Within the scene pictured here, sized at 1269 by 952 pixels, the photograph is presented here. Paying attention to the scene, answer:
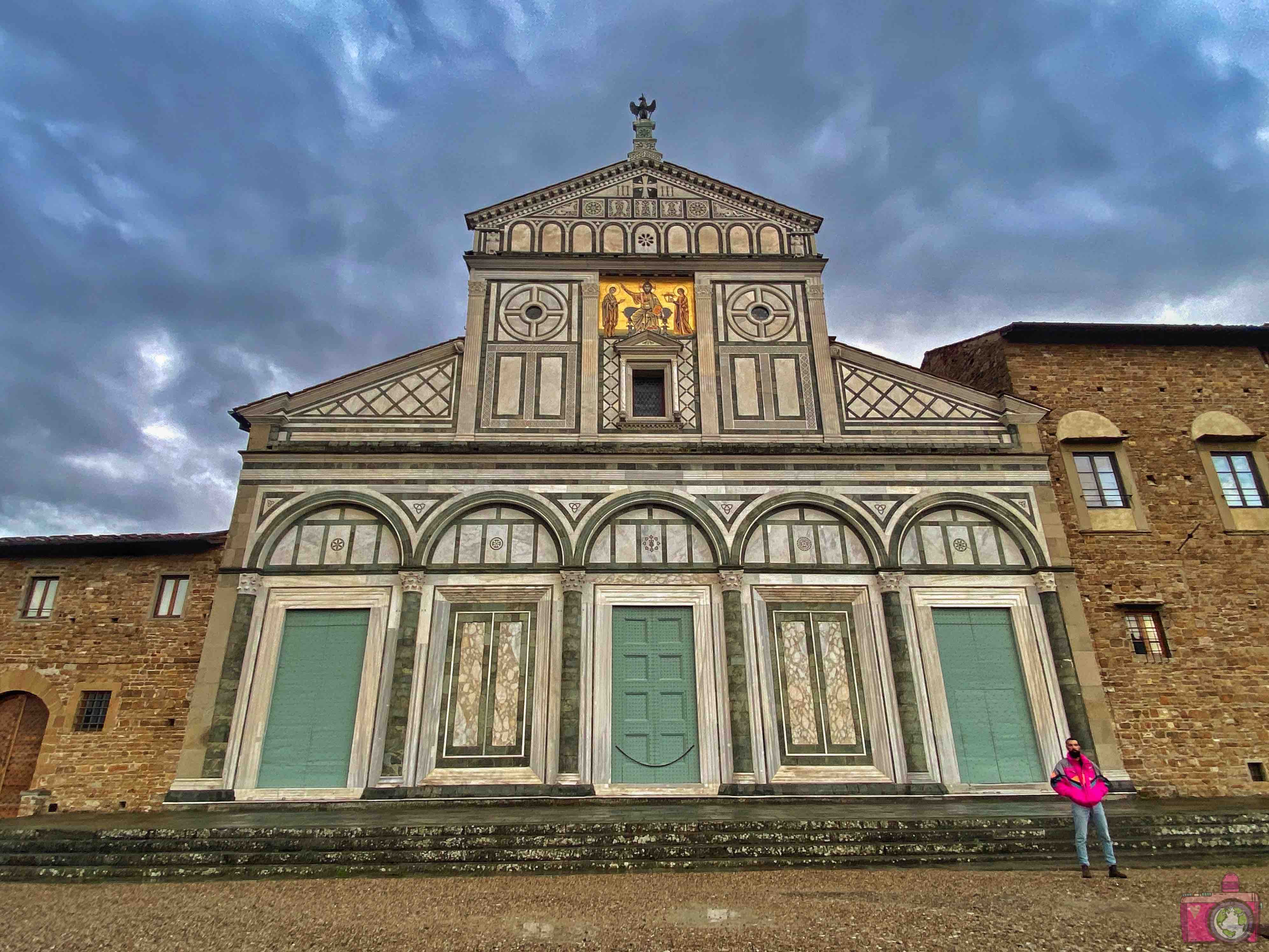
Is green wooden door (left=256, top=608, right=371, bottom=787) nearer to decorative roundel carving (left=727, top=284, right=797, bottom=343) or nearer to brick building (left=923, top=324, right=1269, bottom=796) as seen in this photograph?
decorative roundel carving (left=727, top=284, right=797, bottom=343)

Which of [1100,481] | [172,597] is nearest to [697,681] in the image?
[1100,481]

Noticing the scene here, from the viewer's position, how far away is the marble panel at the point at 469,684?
13094 millimetres

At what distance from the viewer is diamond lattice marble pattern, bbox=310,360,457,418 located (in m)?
15.6

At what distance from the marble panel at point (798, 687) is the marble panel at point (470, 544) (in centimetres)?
611

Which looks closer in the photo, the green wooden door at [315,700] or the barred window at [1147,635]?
the green wooden door at [315,700]

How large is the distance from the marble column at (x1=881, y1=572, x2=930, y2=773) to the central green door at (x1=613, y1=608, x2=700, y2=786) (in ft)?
12.2

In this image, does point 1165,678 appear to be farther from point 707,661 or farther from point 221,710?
point 221,710

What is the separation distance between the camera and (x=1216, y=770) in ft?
44.6

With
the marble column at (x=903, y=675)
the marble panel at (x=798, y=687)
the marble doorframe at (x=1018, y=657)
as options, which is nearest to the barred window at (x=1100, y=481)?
the marble doorframe at (x=1018, y=657)

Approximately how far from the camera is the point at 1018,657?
13922 mm

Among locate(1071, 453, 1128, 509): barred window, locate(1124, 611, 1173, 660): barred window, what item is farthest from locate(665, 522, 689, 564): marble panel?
locate(1124, 611, 1173, 660): barred window

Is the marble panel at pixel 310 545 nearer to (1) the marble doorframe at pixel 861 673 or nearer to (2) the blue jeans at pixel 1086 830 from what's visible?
(1) the marble doorframe at pixel 861 673

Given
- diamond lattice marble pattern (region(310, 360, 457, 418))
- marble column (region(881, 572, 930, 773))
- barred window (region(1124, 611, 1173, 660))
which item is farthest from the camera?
diamond lattice marble pattern (region(310, 360, 457, 418))

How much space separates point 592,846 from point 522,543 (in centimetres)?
659
